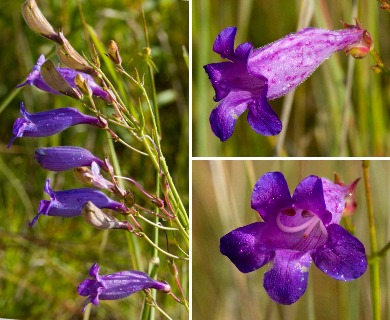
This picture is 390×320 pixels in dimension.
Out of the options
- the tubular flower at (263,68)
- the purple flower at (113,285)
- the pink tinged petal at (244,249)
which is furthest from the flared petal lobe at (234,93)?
the purple flower at (113,285)

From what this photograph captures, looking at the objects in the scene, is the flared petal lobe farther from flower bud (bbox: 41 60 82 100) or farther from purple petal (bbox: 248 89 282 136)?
flower bud (bbox: 41 60 82 100)

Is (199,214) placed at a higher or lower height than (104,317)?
higher

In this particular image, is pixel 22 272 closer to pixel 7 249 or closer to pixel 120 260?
pixel 7 249

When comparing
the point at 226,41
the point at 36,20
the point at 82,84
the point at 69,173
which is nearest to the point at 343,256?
the point at 226,41

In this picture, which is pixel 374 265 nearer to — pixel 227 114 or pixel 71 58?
pixel 227 114

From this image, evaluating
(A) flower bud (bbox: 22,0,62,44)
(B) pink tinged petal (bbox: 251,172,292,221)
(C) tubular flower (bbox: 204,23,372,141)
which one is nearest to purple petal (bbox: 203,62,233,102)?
(C) tubular flower (bbox: 204,23,372,141)

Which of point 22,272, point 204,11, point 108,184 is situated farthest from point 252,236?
point 22,272
